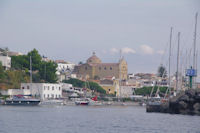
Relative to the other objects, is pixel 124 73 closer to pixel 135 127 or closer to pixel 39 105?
pixel 39 105

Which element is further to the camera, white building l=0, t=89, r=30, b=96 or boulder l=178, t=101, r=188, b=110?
white building l=0, t=89, r=30, b=96

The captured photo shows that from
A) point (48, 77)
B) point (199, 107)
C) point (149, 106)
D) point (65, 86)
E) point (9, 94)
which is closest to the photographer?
point (199, 107)

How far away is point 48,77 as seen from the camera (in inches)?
4269

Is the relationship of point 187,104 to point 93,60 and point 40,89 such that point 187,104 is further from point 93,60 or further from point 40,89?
point 93,60

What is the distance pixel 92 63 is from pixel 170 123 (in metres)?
120

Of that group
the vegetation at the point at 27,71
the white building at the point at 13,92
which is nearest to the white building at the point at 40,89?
the white building at the point at 13,92

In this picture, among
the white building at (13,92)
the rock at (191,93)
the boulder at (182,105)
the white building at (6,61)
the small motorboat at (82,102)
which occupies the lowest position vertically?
the small motorboat at (82,102)

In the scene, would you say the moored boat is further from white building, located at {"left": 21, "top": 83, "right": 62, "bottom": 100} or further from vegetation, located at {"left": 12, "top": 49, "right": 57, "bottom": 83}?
vegetation, located at {"left": 12, "top": 49, "right": 57, "bottom": 83}

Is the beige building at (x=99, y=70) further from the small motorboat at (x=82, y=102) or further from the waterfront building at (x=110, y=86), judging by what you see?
the small motorboat at (x=82, y=102)

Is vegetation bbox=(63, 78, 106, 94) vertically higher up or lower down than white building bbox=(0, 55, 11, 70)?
lower down

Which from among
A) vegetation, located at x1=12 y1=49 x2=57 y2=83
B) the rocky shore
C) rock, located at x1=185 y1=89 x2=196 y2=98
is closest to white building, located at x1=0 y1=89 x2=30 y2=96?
vegetation, located at x1=12 y1=49 x2=57 y2=83

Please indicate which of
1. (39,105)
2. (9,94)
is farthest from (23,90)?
(39,105)

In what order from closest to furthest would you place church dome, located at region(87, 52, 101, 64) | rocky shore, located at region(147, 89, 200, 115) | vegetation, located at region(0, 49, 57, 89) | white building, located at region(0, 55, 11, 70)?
rocky shore, located at region(147, 89, 200, 115) → vegetation, located at region(0, 49, 57, 89) → white building, located at region(0, 55, 11, 70) → church dome, located at region(87, 52, 101, 64)

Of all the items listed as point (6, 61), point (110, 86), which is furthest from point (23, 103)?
point (110, 86)
